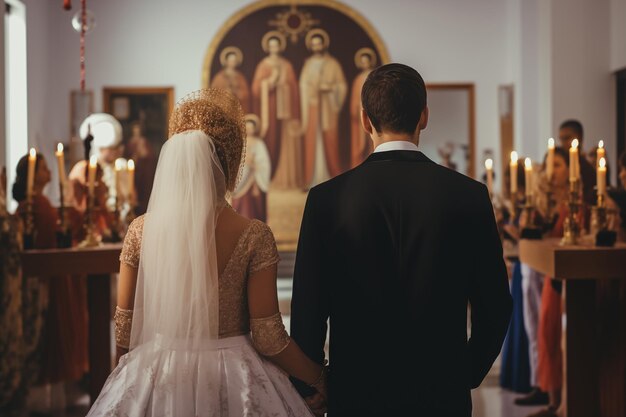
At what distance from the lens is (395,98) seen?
2.71 m

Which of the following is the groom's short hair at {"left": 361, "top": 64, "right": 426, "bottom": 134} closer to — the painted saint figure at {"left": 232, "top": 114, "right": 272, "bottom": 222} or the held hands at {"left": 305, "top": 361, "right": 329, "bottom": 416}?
the held hands at {"left": 305, "top": 361, "right": 329, "bottom": 416}

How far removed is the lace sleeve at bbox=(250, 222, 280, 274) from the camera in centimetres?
284

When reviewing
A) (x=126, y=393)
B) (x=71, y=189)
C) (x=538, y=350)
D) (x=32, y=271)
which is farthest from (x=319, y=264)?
(x=71, y=189)

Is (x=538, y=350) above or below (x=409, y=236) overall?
below

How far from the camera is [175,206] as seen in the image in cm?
292

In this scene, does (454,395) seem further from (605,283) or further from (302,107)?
(302,107)

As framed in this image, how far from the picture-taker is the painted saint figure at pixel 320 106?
45.0 feet

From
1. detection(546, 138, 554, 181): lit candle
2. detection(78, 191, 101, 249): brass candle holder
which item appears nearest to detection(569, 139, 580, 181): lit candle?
detection(546, 138, 554, 181): lit candle

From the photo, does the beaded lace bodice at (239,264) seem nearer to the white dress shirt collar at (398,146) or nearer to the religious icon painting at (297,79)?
the white dress shirt collar at (398,146)

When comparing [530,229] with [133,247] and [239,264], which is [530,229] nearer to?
[239,264]

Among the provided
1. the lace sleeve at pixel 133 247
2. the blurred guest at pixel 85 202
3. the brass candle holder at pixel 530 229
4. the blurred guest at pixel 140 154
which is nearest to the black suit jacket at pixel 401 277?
the lace sleeve at pixel 133 247

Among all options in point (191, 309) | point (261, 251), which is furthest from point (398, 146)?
point (191, 309)

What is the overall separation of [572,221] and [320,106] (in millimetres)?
9133

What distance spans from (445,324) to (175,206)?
3.18 ft
